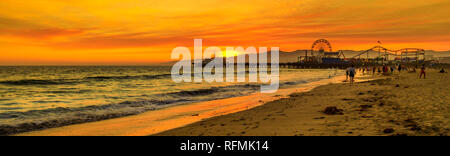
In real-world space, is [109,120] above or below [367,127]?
below

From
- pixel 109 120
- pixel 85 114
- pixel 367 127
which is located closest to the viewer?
pixel 367 127

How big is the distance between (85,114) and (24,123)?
102 inches

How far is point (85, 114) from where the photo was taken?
12.8 metres

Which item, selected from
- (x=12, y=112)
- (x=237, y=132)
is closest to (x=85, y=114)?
(x=12, y=112)
